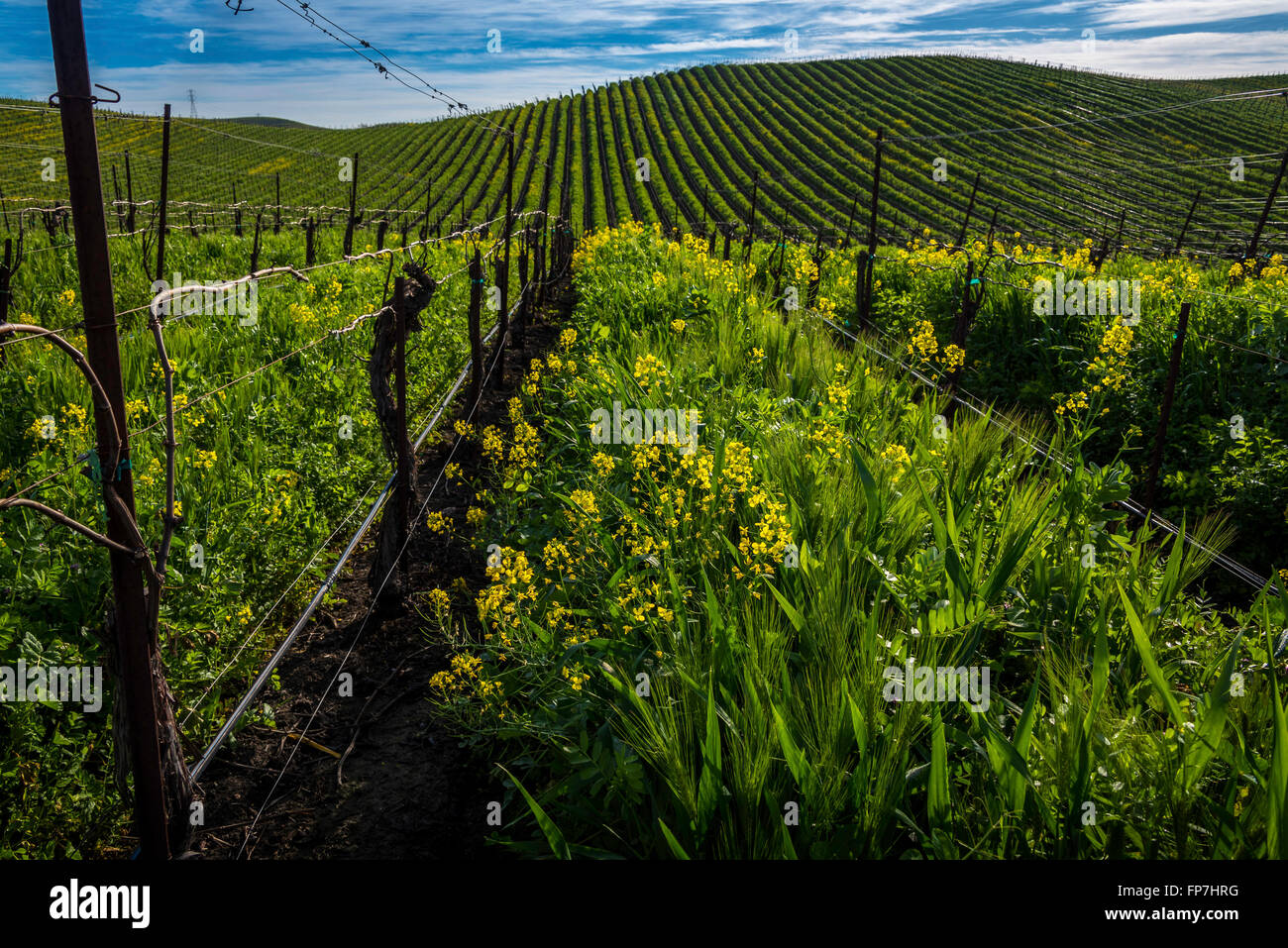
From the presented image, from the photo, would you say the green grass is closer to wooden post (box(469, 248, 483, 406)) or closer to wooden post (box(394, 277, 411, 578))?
wooden post (box(394, 277, 411, 578))

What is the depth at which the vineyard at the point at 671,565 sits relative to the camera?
2.24 meters

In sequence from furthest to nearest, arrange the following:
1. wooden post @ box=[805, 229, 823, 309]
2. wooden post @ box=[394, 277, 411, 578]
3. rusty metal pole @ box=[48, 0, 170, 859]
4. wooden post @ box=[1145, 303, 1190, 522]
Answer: wooden post @ box=[805, 229, 823, 309]
wooden post @ box=[394, 277, 411, 578]
wooden post @ box=[1145, 303, 1190, 522]
rusty metal pole @ box=[48, 0, 170, 859]

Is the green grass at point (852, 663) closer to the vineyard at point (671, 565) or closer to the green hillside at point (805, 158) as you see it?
the vineyard at point (671, 565)

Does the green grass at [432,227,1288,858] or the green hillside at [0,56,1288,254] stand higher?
the green hillside at [0,56,1288,254]

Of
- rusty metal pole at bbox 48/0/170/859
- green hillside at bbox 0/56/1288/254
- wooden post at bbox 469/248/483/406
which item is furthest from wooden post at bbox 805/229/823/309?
green hillside at bbox 0/56/1288/254

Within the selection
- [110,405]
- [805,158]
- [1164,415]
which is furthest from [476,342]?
[805,158]

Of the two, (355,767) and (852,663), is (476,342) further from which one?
(852,663)

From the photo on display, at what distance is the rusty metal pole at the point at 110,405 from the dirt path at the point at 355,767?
1.98 ft

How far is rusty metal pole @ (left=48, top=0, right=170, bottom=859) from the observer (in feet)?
6.82

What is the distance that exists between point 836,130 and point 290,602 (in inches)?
2481

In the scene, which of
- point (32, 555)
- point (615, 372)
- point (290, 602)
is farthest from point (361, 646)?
point (615, 372)

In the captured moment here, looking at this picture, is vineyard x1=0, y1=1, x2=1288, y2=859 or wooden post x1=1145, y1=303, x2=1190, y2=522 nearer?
vineyard x1=0, y1=1, x2=1288, y2=859

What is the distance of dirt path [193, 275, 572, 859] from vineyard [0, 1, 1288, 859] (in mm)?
36

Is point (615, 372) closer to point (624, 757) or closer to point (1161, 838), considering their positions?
point (624, 757)
